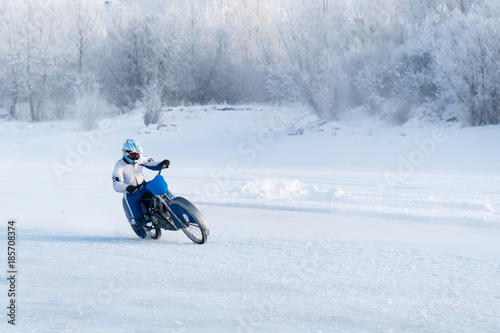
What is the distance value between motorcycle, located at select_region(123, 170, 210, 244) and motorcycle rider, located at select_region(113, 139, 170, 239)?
0.08 metres

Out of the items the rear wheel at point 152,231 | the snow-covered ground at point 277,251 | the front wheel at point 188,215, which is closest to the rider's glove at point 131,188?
the front wheel at point 188,215

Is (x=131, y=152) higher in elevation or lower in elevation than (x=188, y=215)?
higher

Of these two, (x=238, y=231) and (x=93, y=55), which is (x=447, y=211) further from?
(x=93, y=55)

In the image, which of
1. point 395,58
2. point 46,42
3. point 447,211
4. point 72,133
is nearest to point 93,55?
point 46,42

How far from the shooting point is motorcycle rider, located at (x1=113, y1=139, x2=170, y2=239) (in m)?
8.27

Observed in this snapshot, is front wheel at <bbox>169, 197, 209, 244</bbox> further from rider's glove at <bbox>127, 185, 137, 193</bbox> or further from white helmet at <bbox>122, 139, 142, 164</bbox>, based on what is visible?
white helmet at <bbox>122, 139, 142, 164</bbox>

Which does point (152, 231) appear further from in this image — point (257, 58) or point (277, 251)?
point (257, 58)

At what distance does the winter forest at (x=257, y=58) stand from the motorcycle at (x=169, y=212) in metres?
17.2

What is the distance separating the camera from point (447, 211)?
1064 centimetres

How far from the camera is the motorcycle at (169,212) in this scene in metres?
8.07

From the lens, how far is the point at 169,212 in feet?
26.9

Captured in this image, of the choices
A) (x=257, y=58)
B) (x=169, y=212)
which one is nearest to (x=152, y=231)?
(x=169, y=212)

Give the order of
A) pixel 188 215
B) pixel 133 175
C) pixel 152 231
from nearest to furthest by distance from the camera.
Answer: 1. pixel 188 215
2. pixel 133 175
3. pixel 152 231

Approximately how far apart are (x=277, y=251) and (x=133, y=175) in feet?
7.12
